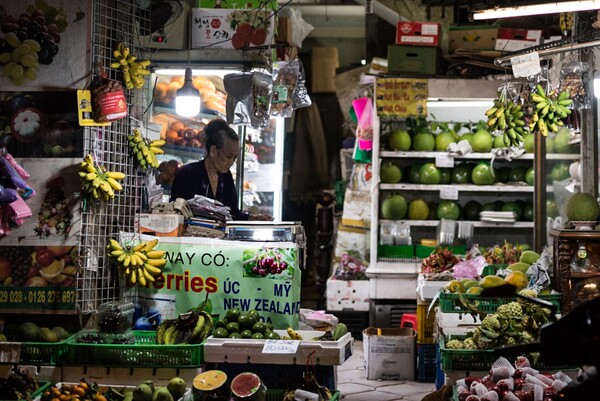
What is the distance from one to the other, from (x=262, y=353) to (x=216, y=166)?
130 inches

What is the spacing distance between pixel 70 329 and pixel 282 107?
3153 mm

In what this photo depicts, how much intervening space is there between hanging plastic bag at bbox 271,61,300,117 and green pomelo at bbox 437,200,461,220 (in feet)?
10.8

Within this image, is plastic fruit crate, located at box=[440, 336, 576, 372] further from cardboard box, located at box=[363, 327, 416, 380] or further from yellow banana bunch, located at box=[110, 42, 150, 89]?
yellow banana bunch, located at box=[110, 42, 150, 89]

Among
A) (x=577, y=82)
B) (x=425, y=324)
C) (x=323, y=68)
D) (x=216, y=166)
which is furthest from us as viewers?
(x=323, y=68)

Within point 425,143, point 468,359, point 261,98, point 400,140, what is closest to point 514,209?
point 425,143

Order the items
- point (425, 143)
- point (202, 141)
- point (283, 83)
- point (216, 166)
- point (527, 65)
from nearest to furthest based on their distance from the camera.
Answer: point (527, 65) < point (283, 83) < point (216, 166) < point (202, 141) < point (425, 143)

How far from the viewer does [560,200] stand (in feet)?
29.1

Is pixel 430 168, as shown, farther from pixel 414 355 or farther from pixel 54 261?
pixel 54 261

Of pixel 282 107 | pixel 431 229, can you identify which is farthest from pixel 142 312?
pixel 431 229

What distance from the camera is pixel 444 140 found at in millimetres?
10438

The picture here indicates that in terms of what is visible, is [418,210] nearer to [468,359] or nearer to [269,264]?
[269,264]

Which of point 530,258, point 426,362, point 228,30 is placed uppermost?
point 228,30

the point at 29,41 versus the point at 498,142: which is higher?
the point at 29,41

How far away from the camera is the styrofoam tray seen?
523 centimetres
